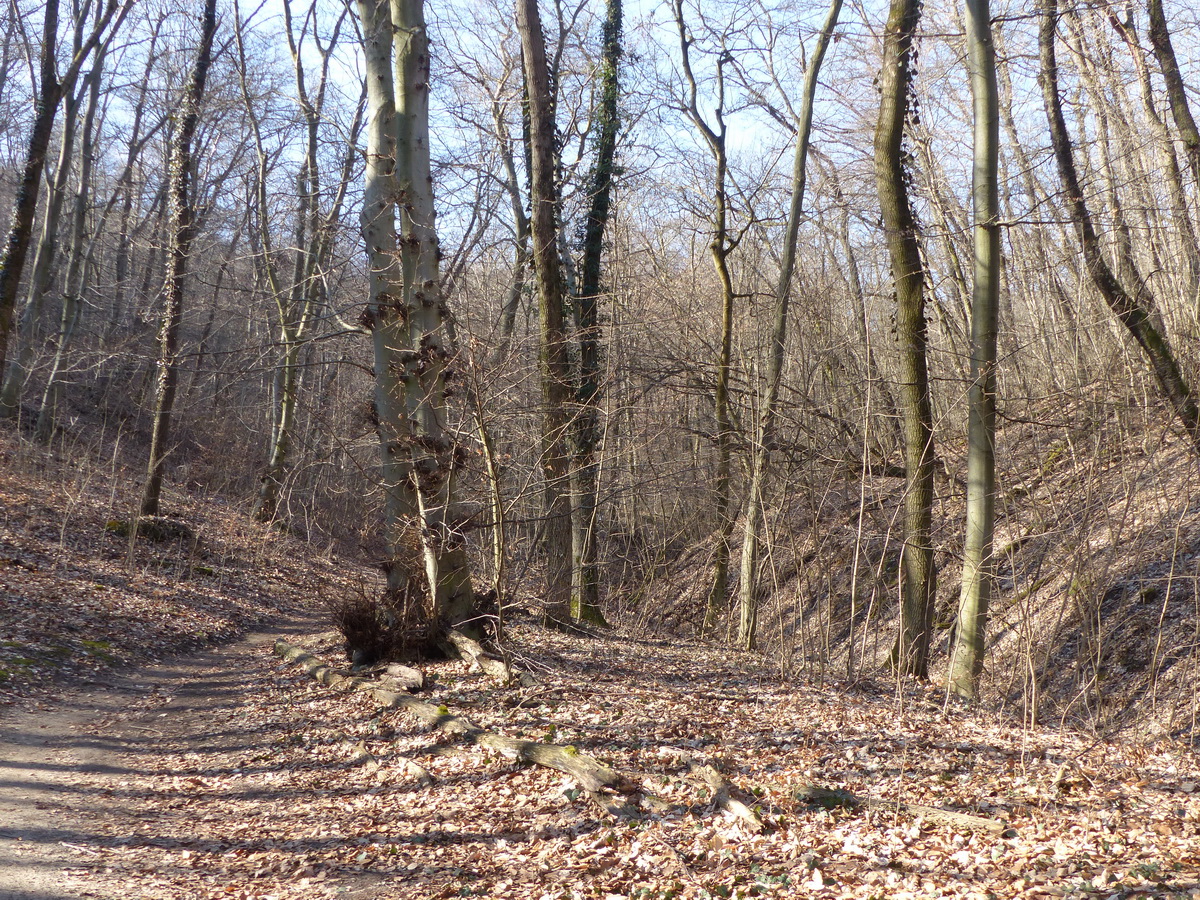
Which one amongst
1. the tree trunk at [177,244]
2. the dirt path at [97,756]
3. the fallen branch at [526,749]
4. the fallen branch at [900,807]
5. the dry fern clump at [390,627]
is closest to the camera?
the fallen branch at [900,807]

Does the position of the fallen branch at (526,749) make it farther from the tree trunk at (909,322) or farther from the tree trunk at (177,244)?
the tree trunk at (177,244)

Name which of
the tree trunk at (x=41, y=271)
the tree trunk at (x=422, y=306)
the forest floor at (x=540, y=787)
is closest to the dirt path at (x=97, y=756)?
the forest floor at (x=540, y=787)

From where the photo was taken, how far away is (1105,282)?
10.1 m

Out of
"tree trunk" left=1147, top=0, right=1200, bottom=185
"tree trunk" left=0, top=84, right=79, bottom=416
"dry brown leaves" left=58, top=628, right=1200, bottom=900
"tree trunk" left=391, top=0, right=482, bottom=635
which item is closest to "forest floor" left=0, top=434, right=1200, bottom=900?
"dry brown leaves" left=58, top=628, right=1200, bottom=900

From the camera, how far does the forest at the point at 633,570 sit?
4457 mm

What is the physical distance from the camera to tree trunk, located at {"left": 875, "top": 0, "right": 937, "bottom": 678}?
8.10 meters

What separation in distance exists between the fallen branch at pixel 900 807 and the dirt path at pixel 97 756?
3403 mm

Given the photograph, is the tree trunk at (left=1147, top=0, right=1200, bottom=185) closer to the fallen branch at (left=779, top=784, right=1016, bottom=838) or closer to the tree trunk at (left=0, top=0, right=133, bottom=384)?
the fallen branch at (left=779, top=784, right=1016, bottom=838)

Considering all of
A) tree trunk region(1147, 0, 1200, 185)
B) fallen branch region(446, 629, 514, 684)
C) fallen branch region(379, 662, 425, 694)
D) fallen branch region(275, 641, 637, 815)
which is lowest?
fallen branch region(275, 641, 637, 815)

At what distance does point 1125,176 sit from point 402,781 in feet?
48.3

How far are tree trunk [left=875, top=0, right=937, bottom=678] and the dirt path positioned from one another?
19.6ft

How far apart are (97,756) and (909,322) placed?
7677 millimetres

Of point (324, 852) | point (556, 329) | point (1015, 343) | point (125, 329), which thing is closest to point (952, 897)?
point (324, 852)

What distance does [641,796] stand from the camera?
4.78 meters
